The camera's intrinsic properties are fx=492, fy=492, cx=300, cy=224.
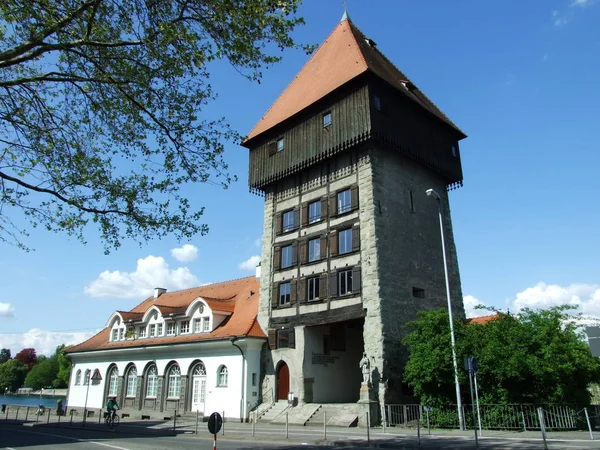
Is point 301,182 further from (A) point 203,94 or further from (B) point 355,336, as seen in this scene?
(A) point 203,94

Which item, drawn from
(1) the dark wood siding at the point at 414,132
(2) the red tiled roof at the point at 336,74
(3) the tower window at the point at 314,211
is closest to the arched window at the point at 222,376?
(3) the tower window at the point at 314,211

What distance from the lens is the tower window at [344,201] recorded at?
1152 inches

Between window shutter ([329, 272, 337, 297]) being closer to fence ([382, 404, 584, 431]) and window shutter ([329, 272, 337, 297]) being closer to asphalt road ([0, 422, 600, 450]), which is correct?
fence ([382, 404, 584, 431])

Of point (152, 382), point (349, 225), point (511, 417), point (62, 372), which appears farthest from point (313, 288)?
point (62, 372)

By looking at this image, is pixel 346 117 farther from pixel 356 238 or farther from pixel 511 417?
pixel 511 417

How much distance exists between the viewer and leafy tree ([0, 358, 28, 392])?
112 metres

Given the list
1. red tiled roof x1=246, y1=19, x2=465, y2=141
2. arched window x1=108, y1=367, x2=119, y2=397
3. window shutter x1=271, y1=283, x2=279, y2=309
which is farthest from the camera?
arched window x1=108, y1=367, x2=119, y2=397

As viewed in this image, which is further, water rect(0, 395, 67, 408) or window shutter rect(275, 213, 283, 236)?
water rect(0, 395, 67, 408)

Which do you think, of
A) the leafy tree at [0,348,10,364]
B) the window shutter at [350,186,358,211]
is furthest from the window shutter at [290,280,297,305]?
the leafy tree at [0,348,10,364]

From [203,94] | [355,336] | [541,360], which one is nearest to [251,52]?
[203,94]

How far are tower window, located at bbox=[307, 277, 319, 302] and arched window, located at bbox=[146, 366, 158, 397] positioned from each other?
13.7 meters

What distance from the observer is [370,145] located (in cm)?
2888

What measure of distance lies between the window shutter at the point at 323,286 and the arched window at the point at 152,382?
1461 cm

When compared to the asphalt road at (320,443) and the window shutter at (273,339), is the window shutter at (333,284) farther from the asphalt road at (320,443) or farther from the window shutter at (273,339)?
the asphalt road at (320,443)
